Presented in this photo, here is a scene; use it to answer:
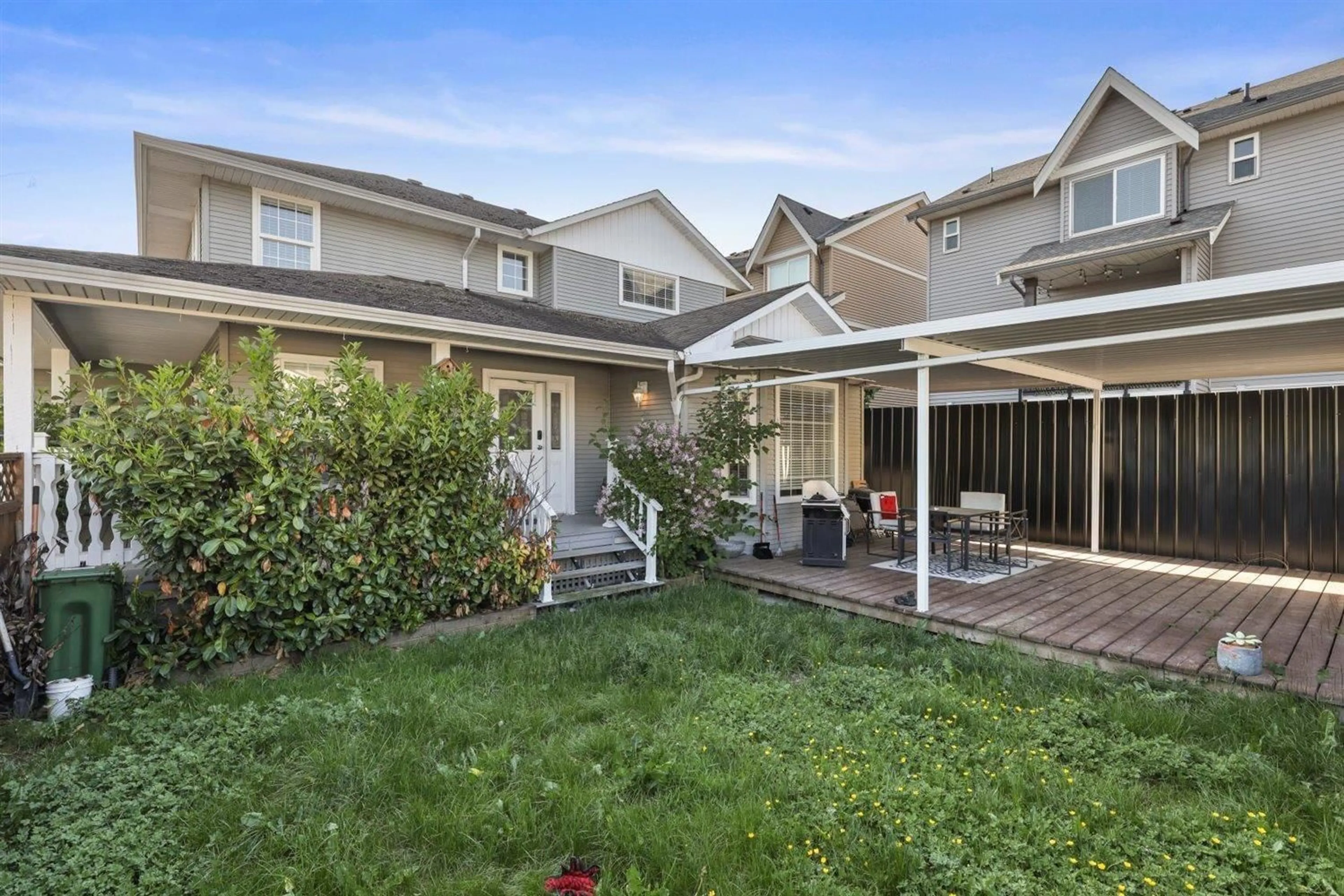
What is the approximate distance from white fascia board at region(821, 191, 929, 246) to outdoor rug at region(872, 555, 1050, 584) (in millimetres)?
11511

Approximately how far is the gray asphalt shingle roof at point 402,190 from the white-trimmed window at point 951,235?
1033cm

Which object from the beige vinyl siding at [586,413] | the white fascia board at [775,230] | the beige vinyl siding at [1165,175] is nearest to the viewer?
the beige vinyl siding at [586,413]

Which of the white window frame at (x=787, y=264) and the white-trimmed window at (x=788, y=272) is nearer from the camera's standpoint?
the white window frame at (x=787, y=264)

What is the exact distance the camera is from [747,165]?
47.3ft

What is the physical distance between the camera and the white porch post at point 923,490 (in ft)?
18.8

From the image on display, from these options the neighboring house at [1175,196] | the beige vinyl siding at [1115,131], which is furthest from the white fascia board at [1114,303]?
the beige vinyl siding at [1115,131]

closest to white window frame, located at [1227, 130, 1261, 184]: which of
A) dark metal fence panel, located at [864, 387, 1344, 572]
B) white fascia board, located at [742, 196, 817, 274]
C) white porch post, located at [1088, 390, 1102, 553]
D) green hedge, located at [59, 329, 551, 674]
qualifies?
dark metal fence panel, located at [864, 387, 1344, 572]

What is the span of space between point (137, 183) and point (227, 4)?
9.48ft

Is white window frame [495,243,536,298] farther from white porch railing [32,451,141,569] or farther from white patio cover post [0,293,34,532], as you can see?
white porch railing [32,451,141,569]

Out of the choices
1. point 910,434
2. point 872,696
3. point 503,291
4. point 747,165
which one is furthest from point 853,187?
point 872,696

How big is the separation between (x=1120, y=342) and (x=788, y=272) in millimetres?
14373

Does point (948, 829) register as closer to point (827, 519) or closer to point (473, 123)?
point (827, 519)

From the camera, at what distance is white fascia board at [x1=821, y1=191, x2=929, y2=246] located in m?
17.3

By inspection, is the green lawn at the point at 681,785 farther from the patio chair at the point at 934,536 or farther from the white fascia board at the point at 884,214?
the white fascia board at the point at 884,214
